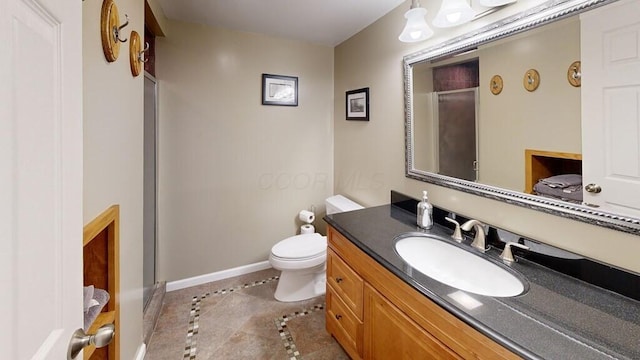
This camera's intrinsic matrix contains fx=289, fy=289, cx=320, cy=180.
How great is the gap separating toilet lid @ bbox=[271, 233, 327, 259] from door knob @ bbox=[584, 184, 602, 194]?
161 cm

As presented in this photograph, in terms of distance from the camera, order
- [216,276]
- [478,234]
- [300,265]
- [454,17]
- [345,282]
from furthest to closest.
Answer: [216,276] → [300,265] → [345,282] → [454,17] → [478,234]

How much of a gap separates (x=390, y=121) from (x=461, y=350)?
158 centimetres

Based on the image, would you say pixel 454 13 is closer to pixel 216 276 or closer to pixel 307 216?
pixel 307 216

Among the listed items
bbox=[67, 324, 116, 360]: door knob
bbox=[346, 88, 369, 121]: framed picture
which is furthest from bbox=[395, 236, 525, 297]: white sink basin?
bbox=[346, 88, 369, 121]: framed picture

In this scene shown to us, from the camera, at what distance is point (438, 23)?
1.54 metres

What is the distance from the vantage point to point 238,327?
6.54ft

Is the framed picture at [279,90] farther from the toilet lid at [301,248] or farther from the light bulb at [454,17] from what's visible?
the light bulb at [454,17]

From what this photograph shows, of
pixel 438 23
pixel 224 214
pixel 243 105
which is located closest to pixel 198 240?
pixel 224 214

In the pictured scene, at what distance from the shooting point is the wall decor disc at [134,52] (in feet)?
4.49

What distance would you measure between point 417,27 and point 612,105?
1010 mm

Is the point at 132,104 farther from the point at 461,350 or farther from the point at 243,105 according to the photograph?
the point at 461,350

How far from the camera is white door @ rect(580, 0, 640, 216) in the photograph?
95 centimetres

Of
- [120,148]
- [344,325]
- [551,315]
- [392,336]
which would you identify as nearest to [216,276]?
[344,325]

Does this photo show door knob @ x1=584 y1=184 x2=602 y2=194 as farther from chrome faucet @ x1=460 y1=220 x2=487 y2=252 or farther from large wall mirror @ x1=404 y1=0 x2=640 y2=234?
chrome faucet @ x1=460 y1=220 x2=487 y2=252
